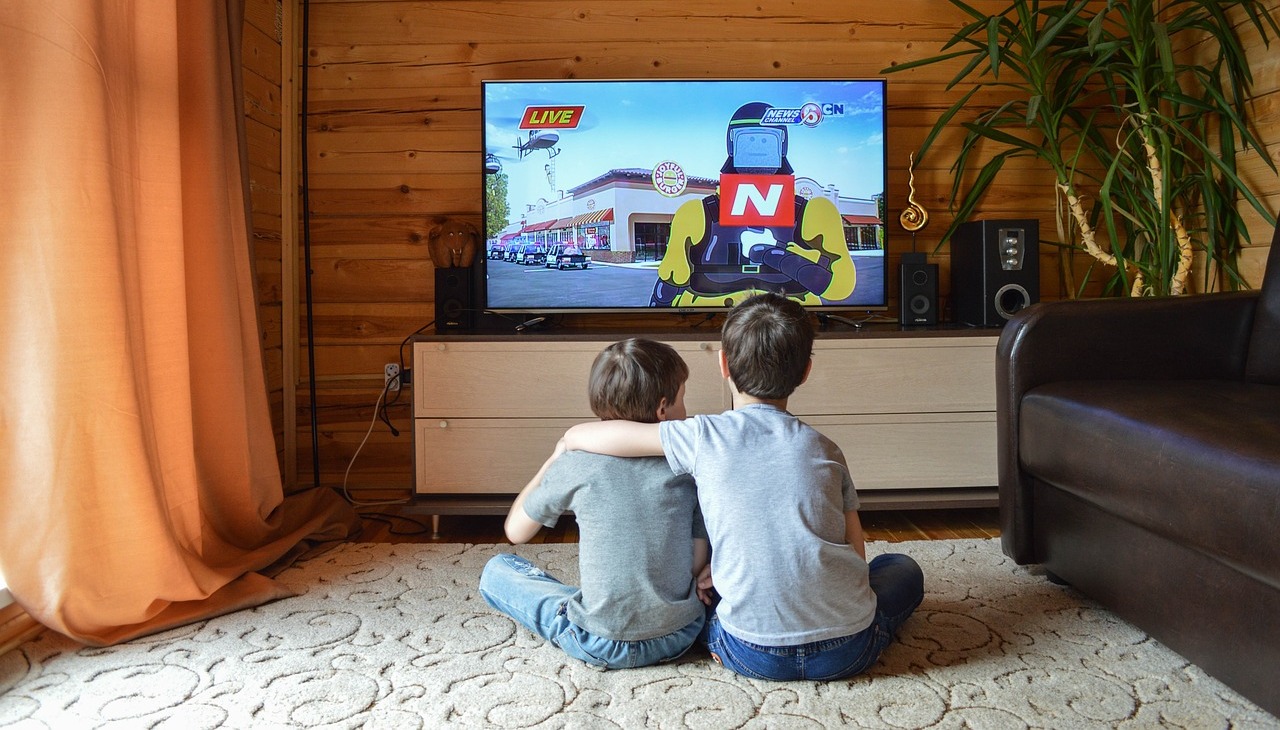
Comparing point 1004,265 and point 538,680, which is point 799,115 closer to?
point 1004,265

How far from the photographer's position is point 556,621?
163 centimetres

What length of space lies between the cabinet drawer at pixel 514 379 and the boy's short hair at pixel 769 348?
3.71 feet

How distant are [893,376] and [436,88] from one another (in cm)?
179

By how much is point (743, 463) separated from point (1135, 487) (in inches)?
28.5

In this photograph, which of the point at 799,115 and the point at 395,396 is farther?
the point at 395,396

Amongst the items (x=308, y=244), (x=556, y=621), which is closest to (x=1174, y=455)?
(x=556, y=621)

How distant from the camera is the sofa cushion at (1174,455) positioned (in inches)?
51.7

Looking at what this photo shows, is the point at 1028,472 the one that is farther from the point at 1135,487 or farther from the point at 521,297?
the point at 521,297

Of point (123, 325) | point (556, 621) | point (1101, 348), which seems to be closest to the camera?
point (556, 621)

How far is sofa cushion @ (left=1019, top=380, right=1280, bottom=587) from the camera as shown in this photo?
1.31 meters

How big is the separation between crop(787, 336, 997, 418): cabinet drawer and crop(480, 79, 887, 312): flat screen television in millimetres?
309

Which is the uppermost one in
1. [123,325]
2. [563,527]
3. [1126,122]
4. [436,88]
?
[436,88]

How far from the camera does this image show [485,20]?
3.07 meters

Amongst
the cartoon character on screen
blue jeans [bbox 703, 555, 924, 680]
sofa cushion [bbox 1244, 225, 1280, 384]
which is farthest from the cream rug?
the cartoon character on screen
